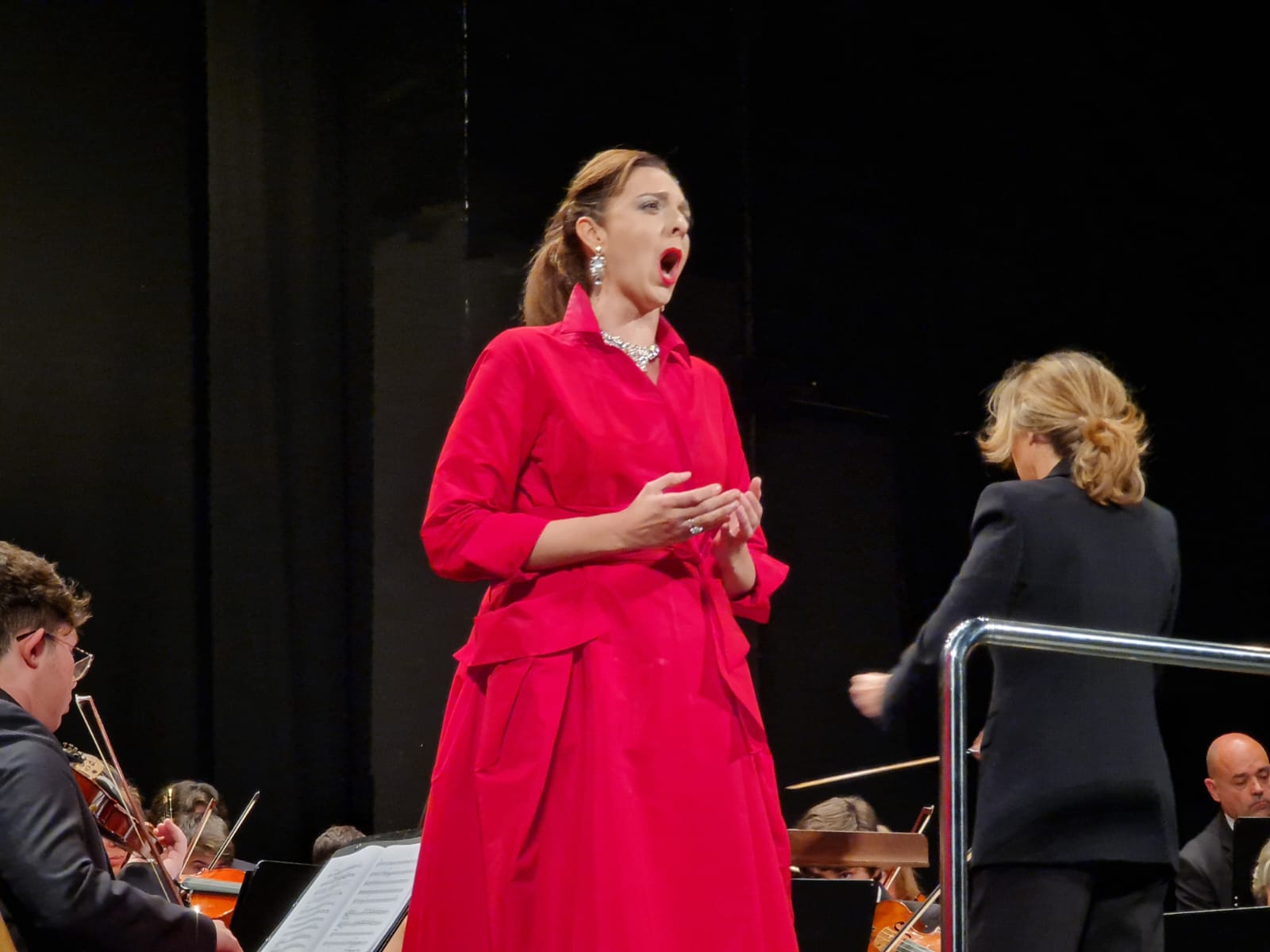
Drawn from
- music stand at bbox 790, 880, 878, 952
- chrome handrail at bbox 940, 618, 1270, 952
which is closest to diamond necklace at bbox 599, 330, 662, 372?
chrome handrail at bbox 940, 618, 1270, 952

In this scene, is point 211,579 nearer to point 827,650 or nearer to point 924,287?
point 827,650

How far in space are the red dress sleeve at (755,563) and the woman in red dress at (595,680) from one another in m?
0.01

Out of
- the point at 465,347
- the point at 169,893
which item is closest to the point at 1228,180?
the point at 465,347

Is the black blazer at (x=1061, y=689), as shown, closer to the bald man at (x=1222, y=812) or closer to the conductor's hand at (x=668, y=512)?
the conductor's hand at (x=668, y=512)

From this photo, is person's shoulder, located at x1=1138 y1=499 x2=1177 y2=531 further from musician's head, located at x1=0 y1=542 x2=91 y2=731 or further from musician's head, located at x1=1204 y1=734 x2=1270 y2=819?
musician's head, located at x1=1204 y1=734 x2=1270 y2=819

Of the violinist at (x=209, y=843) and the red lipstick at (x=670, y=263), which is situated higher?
the red lipstick at (x=670, y=263)

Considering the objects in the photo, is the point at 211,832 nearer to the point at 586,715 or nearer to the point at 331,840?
the point at 331,840

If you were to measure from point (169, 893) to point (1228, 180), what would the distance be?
3661 mm

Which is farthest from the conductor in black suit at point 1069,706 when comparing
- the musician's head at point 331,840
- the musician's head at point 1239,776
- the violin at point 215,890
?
the musician's head at point 1239,776

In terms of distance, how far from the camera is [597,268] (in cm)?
201

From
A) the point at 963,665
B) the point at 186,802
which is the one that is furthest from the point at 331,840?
the point at 963,665

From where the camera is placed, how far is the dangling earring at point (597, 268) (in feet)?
6.56

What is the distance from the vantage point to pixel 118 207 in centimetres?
448

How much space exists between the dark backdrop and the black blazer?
7.55 feet
